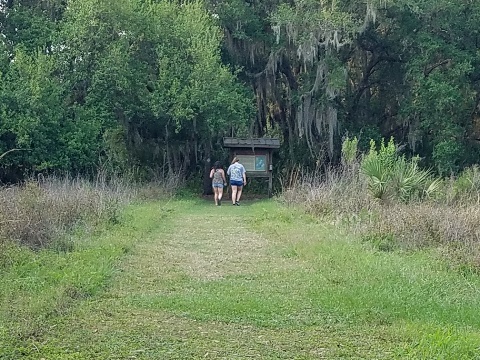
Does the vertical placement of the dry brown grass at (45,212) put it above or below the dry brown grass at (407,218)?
above

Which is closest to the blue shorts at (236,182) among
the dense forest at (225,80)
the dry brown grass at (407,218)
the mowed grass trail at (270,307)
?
the dense forest at (225,80)

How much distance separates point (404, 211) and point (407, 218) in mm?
673

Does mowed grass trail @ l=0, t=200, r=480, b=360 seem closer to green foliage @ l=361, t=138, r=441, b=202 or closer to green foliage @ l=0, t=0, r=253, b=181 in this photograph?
green foliage @ l=361, t=138, r=441, b=202

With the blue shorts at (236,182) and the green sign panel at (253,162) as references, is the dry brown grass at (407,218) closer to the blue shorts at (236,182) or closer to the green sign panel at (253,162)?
the blue shorts at (236,182)

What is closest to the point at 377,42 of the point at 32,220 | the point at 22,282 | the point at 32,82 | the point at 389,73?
the point at 389,73

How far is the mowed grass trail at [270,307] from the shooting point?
544 cm

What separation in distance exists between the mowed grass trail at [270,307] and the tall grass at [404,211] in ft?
2.25

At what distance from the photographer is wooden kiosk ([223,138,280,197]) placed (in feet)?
77.7

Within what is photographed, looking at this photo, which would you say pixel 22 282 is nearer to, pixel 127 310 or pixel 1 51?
pixel 127 310

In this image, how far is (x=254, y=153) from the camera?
23.9 meters

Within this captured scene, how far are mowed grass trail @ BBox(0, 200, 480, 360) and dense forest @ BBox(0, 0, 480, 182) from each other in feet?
41.4

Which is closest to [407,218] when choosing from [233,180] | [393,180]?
[393,180]

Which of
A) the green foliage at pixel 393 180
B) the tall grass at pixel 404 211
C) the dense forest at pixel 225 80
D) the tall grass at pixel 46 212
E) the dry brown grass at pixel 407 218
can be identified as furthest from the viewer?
the dense forest at pixel 225 80

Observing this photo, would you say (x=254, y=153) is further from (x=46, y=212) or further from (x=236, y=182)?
(x=46, y=212)
